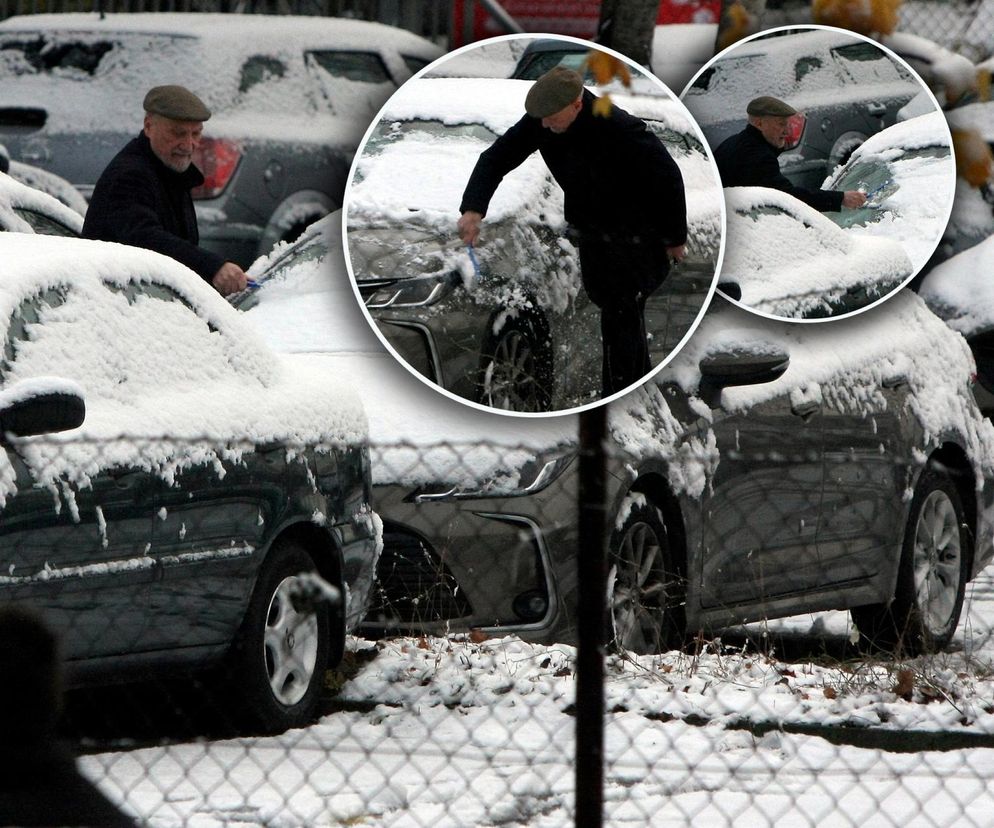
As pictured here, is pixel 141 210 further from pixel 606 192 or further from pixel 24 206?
pixel 606 192

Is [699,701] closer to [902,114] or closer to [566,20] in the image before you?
[902,114]

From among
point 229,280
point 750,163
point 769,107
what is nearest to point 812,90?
point 769,107

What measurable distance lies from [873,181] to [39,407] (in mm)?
2083

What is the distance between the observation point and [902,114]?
4.51m

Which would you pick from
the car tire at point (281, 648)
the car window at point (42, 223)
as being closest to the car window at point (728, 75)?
the car tire at point (281, 648)

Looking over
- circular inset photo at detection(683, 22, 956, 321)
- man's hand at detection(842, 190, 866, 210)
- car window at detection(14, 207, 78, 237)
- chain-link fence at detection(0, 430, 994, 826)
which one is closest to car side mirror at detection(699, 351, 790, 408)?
chain-link fence at detection(0, 430, 994, 826)

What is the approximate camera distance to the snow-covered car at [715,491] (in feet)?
18.8

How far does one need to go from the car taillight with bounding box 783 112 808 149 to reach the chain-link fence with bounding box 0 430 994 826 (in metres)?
0.73

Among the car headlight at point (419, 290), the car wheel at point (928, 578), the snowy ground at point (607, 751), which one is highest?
the car headlight at point (419, 290)

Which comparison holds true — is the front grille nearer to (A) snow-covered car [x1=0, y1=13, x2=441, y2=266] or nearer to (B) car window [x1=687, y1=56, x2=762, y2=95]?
(B) car window [x1=687, y1=56, x2=762, y2=95]

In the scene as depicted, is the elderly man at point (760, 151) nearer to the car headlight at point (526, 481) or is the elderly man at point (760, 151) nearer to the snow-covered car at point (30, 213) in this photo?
the car headlight at point (526, 481)

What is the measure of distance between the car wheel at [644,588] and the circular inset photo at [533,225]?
136cm

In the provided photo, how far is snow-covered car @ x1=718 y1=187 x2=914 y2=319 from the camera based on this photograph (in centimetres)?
438

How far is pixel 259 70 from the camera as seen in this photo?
1109cm
